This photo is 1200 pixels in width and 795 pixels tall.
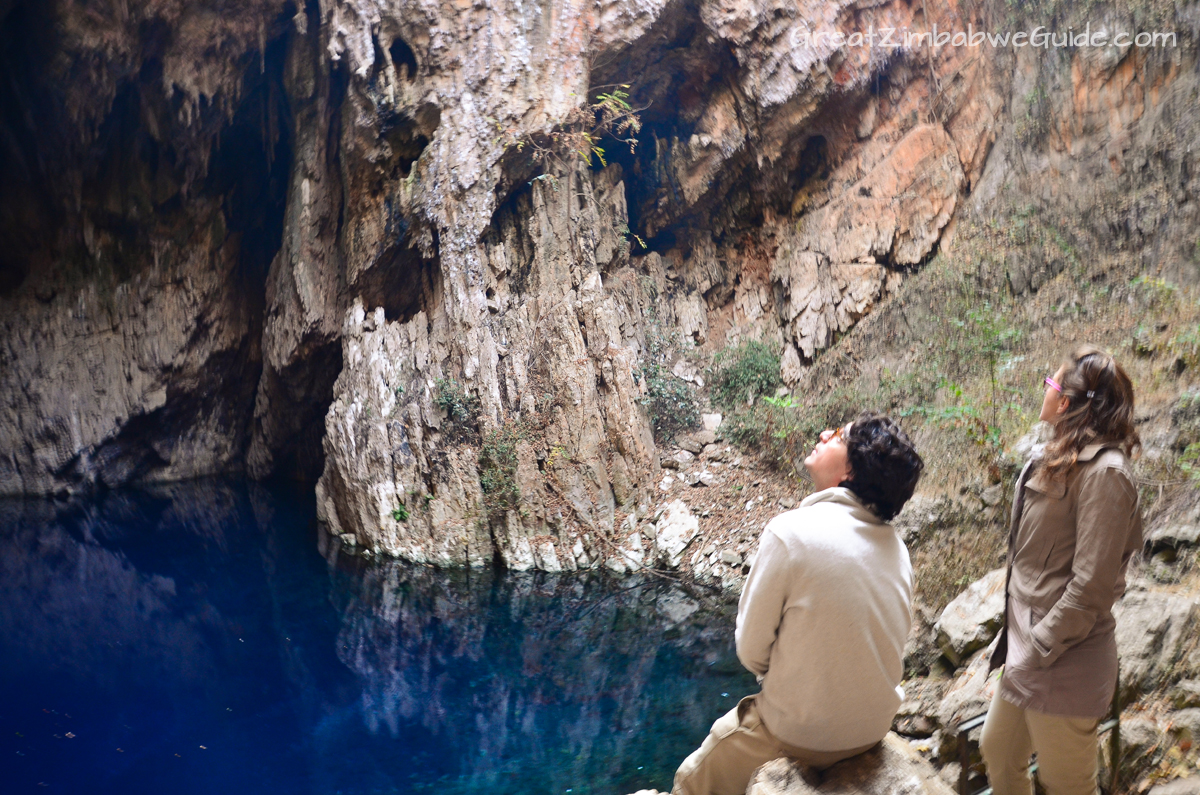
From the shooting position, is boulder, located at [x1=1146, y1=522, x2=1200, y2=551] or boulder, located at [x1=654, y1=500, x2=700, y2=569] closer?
boulder, located at [x1=1146, y1=522, x2=1200, y2=551]

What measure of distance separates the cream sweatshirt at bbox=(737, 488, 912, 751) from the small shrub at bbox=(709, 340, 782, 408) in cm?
800

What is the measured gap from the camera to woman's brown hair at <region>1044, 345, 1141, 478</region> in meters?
2.14

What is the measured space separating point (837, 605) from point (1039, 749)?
42.8 inches

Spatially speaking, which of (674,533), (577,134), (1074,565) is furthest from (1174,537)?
(577,134)

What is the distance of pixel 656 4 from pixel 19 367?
12.7 meters

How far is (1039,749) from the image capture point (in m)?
2.30

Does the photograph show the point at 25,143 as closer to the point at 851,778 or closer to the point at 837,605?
the point at 837,605

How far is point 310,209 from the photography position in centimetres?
1230

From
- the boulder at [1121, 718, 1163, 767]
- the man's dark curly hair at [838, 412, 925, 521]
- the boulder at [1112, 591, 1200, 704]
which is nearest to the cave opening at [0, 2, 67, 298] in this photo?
the man's dark curly hair at [838, 412, 925, 521]

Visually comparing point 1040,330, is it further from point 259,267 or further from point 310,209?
point 259,267

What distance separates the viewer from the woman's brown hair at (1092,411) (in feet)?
7.03

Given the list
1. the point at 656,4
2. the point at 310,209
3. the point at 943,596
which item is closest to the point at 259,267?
the point at 310,209

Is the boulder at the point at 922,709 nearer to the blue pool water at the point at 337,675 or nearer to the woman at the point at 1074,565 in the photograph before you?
the blue pool water at the point at 337,675

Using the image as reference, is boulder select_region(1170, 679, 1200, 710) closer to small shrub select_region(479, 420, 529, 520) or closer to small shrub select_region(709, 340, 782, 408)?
small shrub select_region(479, 420, 529, 520)
